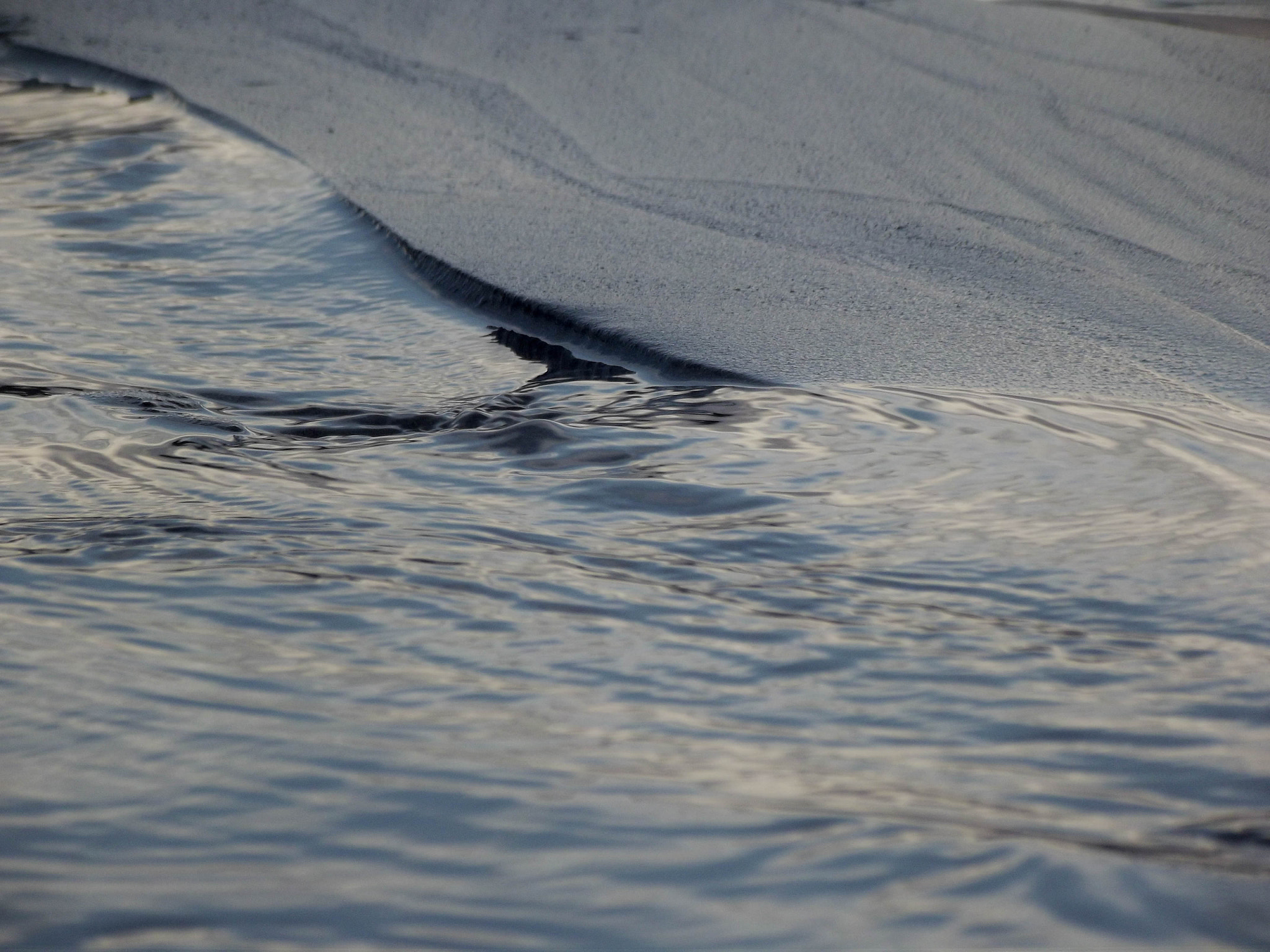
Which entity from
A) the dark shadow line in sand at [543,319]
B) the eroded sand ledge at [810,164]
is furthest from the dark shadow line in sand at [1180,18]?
the dark shadow line in sand at [543,319]

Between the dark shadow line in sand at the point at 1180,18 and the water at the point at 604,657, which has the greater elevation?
the dark shadow line in sand at the point at 1180,18

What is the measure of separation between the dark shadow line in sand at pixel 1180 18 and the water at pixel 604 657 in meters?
2.77

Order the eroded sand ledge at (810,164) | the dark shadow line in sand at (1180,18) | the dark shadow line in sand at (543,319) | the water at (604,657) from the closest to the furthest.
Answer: the water at (604,657) → the dark shadow line in sand at (543,319) → the eroded sand ledge at (810,164) → the dark shadow line in sand at (1180,18)

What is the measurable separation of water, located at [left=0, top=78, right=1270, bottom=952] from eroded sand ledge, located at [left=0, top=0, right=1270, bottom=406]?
27 centimetres

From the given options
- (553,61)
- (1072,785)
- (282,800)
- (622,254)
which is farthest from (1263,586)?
(553,61)

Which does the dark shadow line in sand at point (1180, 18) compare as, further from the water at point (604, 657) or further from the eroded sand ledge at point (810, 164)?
the water at point (604, 657)

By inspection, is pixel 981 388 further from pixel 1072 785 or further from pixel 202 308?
pixel 202 308

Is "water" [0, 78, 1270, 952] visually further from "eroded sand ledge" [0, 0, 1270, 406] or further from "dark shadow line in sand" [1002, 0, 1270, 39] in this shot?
"dark shadow line in sand" [1002, 0, 1270, 39]

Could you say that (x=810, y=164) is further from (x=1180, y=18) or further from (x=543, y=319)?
(x=1180, y=18)

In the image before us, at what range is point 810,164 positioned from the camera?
3.56m

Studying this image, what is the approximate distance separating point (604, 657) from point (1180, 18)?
4.00 meters

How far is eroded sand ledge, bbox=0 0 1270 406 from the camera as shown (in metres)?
2.62

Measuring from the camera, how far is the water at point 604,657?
1177 mm

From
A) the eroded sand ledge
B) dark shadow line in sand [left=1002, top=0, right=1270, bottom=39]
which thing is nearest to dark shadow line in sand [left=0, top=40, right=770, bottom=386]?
the eroded sand ledge
